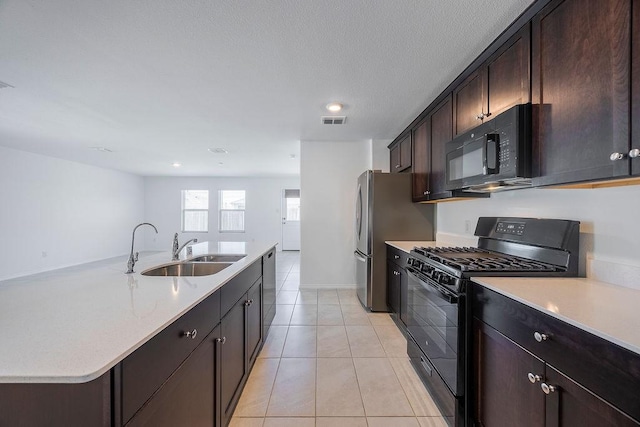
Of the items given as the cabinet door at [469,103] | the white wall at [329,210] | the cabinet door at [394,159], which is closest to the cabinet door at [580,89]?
the cabinet door at [469,103]

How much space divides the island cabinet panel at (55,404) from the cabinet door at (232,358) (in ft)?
2.67

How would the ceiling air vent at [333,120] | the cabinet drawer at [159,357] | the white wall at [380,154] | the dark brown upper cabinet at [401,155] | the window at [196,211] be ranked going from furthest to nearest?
the window at [196,211]
the white wall at [380,154]
the dark brown upper cabinet at [401,155]
the ceiling air vent at [333,120]
the cabinet drawer at [159,357]

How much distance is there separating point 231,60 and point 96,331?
1887 mm

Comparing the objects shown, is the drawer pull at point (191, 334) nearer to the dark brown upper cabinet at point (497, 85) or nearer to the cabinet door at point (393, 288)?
the dark brown upper cabinet at point (497, 85)

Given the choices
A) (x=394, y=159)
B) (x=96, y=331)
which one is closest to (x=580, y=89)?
(x=96, y=331)

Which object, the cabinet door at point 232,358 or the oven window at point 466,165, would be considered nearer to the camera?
the cabinet door at point 232,358

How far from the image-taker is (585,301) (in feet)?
3.69

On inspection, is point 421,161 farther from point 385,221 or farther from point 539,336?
point 539,336

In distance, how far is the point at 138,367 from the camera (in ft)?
2.67

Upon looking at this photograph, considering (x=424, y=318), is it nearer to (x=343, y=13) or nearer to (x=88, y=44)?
(x=343, y=13)

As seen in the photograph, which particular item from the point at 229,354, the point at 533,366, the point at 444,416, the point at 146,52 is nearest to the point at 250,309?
the point at 229,354

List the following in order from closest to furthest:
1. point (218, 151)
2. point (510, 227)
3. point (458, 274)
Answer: point (458, 274), point (510, 227), point (218, 151)

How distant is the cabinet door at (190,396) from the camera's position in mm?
884

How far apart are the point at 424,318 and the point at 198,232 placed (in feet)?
26.8
